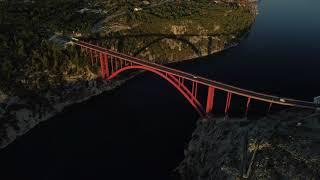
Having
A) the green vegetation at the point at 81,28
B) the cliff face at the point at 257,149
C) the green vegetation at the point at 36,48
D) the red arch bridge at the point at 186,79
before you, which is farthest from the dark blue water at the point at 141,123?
the green vegetation at the point at 36,48

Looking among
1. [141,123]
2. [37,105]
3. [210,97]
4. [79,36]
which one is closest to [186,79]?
[141,123]

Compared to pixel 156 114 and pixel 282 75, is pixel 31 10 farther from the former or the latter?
pixel 282 75

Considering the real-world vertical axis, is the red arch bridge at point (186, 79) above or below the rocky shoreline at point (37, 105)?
above

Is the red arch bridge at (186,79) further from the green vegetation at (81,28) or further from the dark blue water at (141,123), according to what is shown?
the dark blue water at (141,123)

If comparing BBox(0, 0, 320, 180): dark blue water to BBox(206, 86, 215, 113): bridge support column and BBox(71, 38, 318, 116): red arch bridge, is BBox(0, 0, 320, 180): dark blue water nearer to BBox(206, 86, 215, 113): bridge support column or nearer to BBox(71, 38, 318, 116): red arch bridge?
BBox(71, 38, 318, 116): red arch bridge

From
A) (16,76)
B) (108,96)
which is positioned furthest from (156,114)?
(16,76)

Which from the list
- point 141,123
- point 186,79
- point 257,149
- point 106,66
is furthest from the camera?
point 106,66

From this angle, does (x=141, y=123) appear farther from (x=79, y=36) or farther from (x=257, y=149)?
(x=79, y=36)
